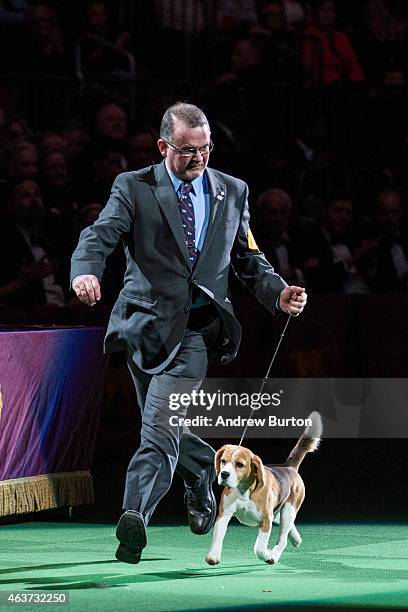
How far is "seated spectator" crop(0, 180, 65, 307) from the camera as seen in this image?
9203 millimetres

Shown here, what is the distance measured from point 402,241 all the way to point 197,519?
5.38m

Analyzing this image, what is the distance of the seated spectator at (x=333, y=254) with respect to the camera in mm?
10258

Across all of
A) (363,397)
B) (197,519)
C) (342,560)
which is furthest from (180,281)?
(363,397)

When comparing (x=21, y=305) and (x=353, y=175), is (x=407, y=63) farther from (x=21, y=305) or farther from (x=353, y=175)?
(x=21, y=305)

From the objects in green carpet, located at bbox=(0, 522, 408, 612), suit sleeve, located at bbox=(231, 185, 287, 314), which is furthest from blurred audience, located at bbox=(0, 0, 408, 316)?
suit sleeve, located at bbox=(231, 185, 287, 314)

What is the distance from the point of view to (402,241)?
10.8 metres

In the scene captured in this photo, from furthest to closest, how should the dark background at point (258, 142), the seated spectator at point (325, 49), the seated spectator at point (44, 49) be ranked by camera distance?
the seated spectator at point (325, 49)
the seated spectator at point (44, 49)
the dark background at point (258, 142)

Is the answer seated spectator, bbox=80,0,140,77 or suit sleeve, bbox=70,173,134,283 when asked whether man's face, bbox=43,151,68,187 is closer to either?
seated spectator, bbox=80,0,140,77

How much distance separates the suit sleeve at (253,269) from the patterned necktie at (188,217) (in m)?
0.24

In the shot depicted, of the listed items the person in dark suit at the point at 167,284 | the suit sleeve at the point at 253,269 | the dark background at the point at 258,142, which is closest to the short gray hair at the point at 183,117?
the person in dark suit at the point at 167,284

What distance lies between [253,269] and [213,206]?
33 centimetres

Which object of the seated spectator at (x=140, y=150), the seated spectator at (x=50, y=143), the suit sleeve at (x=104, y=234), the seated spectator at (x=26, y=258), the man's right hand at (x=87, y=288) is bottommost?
the seated spectator at (x=26, y=258)

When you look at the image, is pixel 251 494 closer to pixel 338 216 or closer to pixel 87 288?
pixel 87 288

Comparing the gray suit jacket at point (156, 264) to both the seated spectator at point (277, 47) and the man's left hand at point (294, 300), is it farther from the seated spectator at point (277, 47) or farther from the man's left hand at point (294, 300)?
the seated spectator at point (277, 47)
